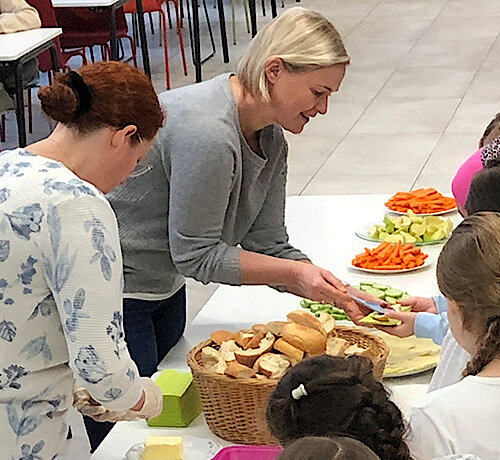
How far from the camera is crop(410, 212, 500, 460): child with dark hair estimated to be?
152 centimetres

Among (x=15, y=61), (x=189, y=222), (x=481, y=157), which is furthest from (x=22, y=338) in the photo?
(x=15, y=61)

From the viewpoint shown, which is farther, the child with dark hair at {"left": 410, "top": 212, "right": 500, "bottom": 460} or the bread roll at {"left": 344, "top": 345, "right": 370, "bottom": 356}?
the bread roll at {"left": 344, "top": 345, "right": 370, "bottom": 356}

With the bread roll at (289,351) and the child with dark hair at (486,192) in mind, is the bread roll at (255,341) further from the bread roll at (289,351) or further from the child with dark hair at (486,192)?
the child with dark hair at (486,192)

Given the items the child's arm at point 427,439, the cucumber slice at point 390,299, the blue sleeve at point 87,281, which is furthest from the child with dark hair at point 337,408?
the cucumber slice at point 390,299

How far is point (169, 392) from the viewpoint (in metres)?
2.01

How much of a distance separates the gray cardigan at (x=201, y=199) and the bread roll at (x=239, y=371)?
38cm

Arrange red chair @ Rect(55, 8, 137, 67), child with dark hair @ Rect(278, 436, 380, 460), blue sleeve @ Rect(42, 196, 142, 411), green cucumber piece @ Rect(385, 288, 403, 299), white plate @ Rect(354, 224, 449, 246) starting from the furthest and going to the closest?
red chair @ Rect(55, 8, 137, 67)
white plate @ Rect(354, 224, 449, 246)
green cucumber piece @ Rect(385, 288, 403, 299)
blue sleeve @ Rect(42, 196, 142, 411)
child with dark hair @ Rect(278, 436, 380, 460)

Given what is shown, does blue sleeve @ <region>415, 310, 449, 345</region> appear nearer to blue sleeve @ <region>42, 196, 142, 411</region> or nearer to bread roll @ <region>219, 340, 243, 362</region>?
bread roll @ <region>219, 340, 243, 362</region>

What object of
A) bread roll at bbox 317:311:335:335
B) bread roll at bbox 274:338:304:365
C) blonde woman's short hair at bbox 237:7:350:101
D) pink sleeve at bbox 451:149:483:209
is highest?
blonde woman's short hair at bbox 237:7:350:101

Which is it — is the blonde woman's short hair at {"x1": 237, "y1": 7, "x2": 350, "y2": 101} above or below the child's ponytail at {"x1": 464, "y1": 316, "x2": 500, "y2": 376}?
above

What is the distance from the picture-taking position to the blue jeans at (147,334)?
2439mm

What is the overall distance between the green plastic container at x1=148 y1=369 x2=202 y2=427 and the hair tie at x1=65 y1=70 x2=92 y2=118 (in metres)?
0.60

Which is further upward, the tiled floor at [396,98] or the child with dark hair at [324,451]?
the child with dark hair at [324,451]

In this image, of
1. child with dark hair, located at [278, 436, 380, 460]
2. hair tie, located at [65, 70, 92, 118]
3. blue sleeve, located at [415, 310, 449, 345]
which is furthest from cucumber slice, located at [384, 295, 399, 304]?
child with dark hair, located at [278, 436, 380, 460]
